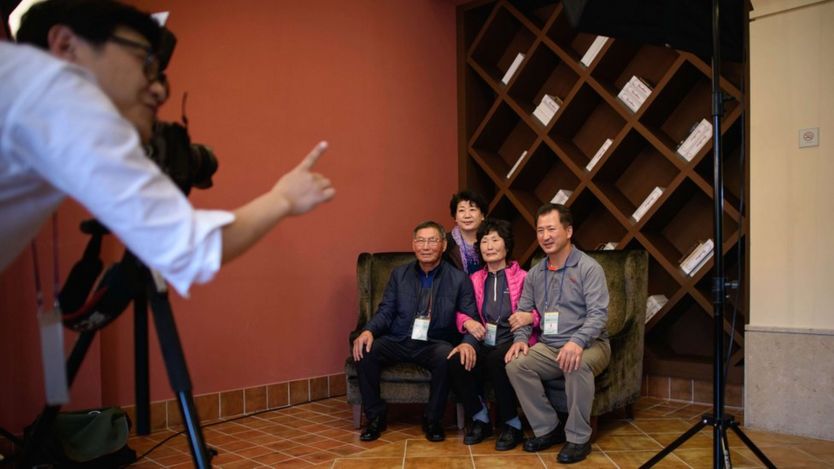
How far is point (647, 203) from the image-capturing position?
353 cm

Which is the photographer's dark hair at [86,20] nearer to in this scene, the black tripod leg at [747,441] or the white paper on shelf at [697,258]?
the black tripod leg at [747,441]

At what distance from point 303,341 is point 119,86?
8.83 ft

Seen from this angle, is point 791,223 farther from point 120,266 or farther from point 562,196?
point 120,266

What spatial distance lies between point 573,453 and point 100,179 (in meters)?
2.19

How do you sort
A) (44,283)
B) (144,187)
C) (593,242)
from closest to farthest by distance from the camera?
(144,187) < (44,283) < (593,242)

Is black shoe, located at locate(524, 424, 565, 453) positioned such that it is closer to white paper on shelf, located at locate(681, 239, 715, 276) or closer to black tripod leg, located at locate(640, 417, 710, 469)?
black tripod leg, located at locate(640, 417, 710, 469)

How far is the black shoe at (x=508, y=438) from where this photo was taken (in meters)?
2.62

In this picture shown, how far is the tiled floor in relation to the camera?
7.93 feet

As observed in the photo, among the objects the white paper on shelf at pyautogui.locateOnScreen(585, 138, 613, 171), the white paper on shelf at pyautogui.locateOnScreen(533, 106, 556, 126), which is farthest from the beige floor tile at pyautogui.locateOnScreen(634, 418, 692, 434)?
the white paper on shelf at pyautogui.locateOnScreen(533, 106, 556, 126)

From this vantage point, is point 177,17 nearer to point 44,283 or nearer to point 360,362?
point 44,283

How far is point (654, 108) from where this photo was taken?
11.7ft

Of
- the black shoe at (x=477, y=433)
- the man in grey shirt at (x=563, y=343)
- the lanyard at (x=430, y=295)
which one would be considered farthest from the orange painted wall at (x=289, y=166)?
the man in grey shirt at (x=563, y=343)

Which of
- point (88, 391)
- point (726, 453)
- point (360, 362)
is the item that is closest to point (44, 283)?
point (88, 391)

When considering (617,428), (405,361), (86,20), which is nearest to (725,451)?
(617,428)
